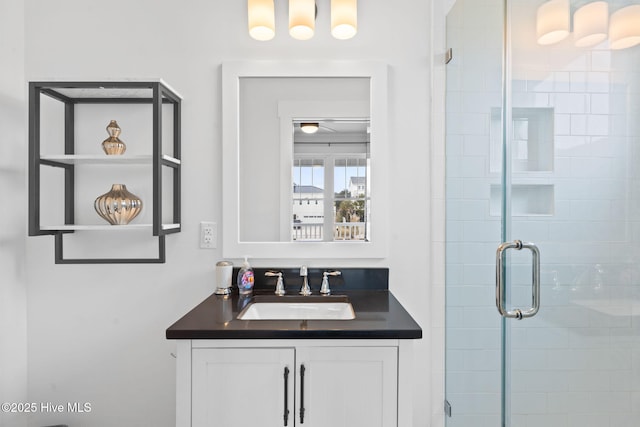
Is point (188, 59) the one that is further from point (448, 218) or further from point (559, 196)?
point (559, 196)

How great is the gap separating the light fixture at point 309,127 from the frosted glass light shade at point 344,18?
0.40m

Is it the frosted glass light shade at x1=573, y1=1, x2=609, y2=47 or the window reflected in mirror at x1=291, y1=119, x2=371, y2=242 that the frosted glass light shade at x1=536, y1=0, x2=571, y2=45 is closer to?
the frosted glass light shade at x1=573, y1=1, x2=609, y2=47

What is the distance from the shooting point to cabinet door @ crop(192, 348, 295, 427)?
1302 mm

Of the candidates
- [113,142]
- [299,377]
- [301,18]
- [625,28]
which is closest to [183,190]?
[113,142]

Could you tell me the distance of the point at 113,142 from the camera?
178 centimetres

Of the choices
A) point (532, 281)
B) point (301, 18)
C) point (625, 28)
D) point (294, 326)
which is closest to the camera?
point (625, 28)

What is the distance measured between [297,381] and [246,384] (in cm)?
16

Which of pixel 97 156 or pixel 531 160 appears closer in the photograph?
pixel 531 160

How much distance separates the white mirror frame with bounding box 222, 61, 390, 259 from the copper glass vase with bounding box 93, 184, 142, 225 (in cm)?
40

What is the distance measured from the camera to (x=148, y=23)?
1.92 metres

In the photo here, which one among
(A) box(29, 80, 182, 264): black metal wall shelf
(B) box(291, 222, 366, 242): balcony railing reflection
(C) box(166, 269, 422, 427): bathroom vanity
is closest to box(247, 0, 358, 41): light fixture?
(A) box(29, 80, 182, 264): black metal wall shelf

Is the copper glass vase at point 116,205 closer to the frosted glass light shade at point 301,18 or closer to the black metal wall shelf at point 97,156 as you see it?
the black metal wall shelf at point 97,156

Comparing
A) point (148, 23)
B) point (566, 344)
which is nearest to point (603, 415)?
point (566, 344)

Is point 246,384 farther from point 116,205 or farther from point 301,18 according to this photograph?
point 301,18
